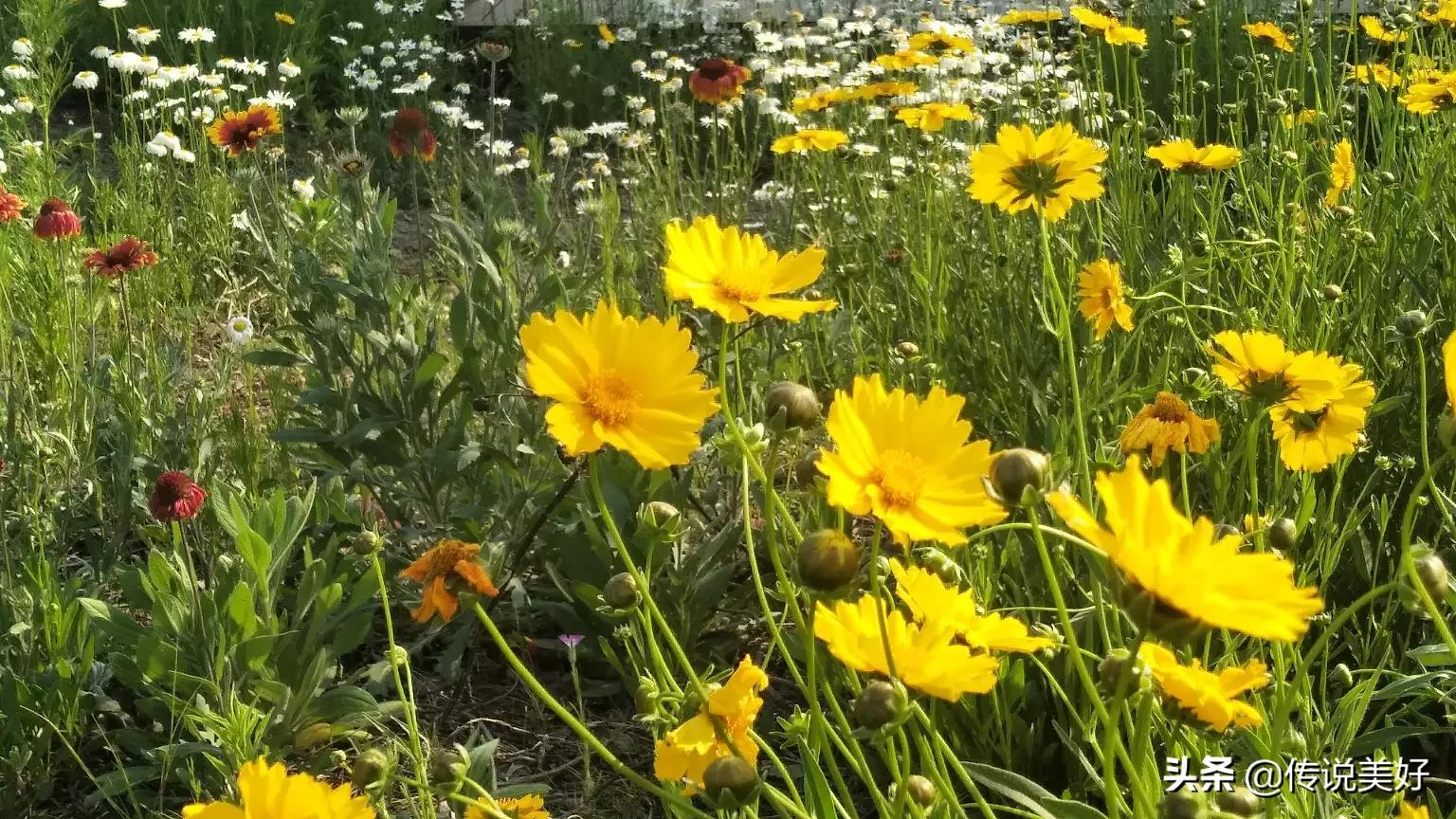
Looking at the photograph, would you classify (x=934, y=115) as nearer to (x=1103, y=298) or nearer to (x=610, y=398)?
(x=1103, y=298)

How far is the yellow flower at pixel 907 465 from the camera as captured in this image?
2.58 ft

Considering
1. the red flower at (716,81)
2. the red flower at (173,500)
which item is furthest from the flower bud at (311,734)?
the red flower at (716,81)

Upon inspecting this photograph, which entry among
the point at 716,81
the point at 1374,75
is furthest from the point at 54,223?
the point at 1374,75

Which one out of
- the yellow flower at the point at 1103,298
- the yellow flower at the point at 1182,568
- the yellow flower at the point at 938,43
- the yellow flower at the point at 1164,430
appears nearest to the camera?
the yellow flower at the point at 1182,568

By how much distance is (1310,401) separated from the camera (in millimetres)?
1218

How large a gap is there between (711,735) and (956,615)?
199 mm

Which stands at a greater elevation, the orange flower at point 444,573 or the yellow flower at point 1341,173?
the orange flower at point 444,573

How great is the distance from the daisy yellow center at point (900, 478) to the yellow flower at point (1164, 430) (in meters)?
0.58

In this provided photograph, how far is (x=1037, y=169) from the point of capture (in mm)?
1431

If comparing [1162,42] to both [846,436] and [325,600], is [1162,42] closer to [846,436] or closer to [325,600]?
[325,600]

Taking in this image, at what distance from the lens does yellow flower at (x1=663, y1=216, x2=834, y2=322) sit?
1062mm

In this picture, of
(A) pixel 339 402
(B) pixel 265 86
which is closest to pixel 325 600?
(A) pixel 339 402

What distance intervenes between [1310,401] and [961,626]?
0.52 metres

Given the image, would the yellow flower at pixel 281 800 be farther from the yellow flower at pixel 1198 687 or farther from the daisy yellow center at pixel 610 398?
the yellow flower at pixel 1198 687
